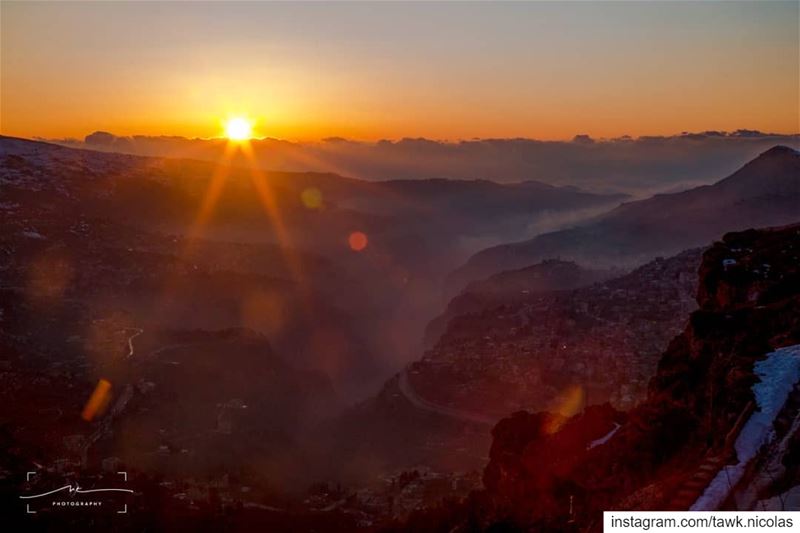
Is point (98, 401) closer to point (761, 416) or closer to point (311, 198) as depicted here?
point (761, 416)

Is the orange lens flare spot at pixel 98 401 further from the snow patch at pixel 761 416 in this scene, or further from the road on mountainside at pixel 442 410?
the snow patch at pixel 761 416

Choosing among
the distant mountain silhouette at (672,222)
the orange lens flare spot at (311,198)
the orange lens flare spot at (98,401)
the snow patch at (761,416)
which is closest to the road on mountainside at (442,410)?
the orange lens flare spot at (98,401)

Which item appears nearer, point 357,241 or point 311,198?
point 357,241

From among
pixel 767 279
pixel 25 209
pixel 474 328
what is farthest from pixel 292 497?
pixel 25 209

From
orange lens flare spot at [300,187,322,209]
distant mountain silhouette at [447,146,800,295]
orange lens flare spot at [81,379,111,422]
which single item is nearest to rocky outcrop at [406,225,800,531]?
orange lens flare spot at [81,379,111,422]

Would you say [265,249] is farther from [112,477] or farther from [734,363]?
[734,363]

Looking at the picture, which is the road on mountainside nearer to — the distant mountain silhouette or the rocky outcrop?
the rocky outcrop

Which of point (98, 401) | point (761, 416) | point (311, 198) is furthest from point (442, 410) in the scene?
point (311, 198)
